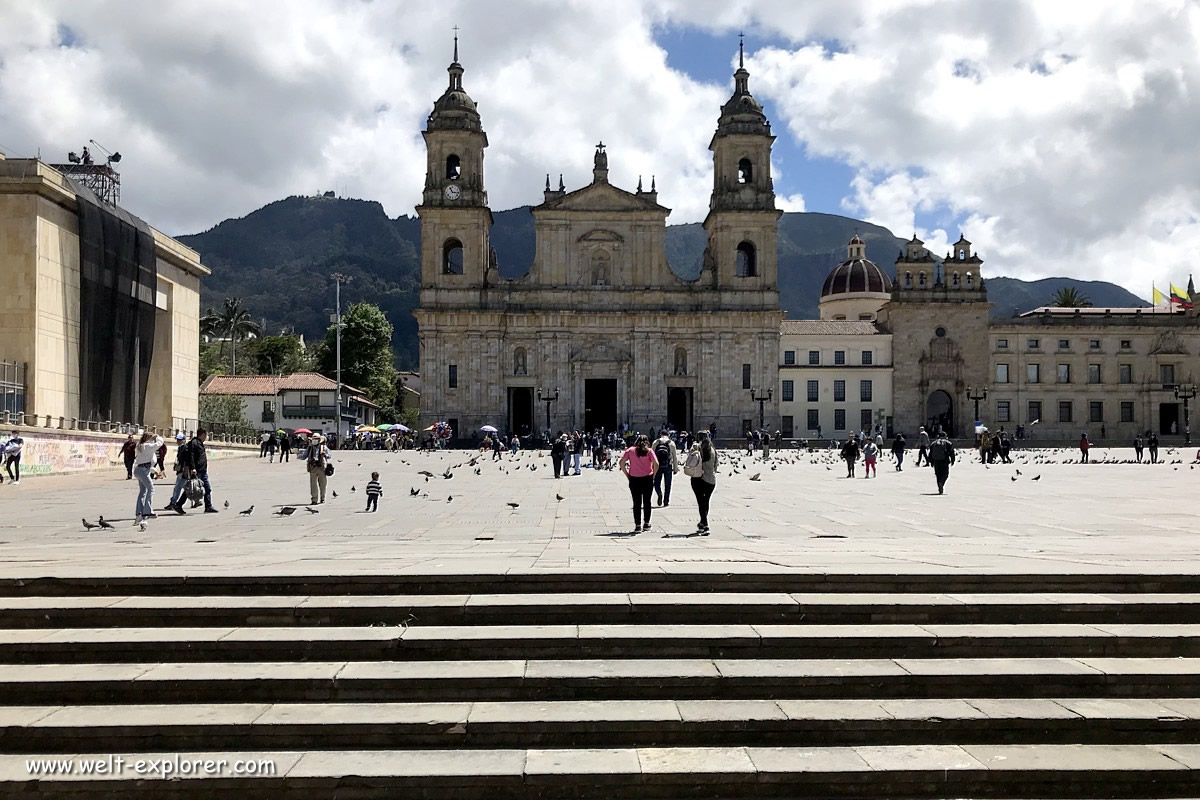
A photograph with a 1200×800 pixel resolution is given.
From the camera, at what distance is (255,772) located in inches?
226

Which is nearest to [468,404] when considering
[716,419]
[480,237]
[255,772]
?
[480,237]

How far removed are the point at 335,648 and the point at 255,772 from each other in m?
1.36

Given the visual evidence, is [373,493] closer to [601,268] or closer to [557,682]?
[557,682]

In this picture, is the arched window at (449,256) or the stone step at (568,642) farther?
the arched window at (449,256)

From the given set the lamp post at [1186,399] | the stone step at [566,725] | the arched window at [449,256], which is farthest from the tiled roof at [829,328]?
the stone step at [566,725]

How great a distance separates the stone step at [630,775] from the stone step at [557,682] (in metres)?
0.60

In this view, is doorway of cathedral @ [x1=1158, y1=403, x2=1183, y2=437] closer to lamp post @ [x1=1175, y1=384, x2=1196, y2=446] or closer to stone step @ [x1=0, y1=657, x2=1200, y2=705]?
lamp post @ [x1=1175, y1=384, x2=1196, y2=446]

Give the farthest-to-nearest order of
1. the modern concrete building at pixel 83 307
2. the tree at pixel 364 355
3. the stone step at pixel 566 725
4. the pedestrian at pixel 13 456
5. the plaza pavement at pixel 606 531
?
the tree at pixel 364 355, the modern concrete building at pixel 83 307, the pedestrian at pixel 13 456, the plaza pavement at pixel 606 531, the stone step at pixel 566 725

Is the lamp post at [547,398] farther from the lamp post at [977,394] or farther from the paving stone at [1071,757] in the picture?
the paving stone at [1071,757]

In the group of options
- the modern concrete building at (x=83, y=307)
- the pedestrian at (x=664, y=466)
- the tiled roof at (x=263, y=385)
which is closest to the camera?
the pedestrian at (x=664, y=466)

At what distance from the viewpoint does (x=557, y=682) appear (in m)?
6.57

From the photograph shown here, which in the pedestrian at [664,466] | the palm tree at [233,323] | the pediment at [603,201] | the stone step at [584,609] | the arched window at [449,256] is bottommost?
the stone step at [584,609]

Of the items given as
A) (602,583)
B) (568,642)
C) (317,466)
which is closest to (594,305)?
(317,466)

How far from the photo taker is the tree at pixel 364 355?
275 feet
